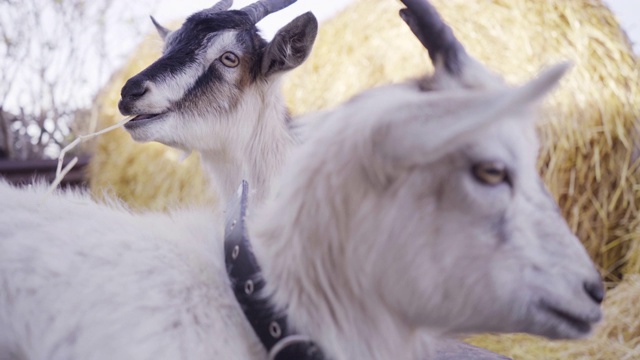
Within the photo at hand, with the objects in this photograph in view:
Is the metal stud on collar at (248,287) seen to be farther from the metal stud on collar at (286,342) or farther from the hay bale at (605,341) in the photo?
the hay bale at (605,341)

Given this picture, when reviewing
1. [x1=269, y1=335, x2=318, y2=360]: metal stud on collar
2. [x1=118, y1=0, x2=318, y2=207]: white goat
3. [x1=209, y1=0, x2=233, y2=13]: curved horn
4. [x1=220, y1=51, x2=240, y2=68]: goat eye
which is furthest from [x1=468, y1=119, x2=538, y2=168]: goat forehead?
[x1=209, y1=0, x2=233, y2=13]: curved horn

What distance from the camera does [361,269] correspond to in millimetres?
1304

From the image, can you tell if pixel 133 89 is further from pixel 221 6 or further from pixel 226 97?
pixel 221 6

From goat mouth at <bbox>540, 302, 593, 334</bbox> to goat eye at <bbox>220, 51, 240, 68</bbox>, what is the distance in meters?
2.44

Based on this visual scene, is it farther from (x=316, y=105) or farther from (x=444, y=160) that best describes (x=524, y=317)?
(x=316, y=105)

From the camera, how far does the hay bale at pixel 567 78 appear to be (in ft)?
14.6

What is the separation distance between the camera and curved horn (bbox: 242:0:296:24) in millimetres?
3540

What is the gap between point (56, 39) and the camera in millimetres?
7883

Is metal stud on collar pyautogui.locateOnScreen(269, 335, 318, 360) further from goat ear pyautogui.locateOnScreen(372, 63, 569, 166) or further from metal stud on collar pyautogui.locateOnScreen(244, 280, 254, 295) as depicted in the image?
goat ear pyautogui.locateOnScreen(372, 63, 569, 166)

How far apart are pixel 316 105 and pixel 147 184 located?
1.79 metres

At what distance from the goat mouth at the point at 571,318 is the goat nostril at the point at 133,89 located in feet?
7.82

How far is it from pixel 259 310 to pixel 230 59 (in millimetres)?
2316

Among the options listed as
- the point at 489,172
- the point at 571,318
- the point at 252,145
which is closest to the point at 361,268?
the point at 489,172

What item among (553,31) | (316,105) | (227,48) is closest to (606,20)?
(553,31)
